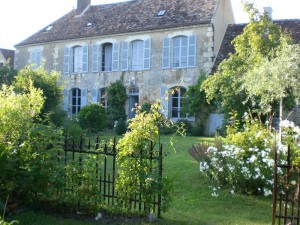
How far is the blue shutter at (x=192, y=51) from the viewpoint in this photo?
753 inches

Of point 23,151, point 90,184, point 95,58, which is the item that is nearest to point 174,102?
point 95,58

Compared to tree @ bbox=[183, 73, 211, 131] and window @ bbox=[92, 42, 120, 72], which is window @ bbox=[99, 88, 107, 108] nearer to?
window @ bbox=[92, 42, 120, 72]

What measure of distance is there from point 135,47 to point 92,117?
5.97 meters

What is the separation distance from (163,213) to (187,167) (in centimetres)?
328

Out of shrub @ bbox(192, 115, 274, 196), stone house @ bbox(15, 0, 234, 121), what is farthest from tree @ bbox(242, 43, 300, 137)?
stone house @ bbox(15, 0, 234, 121)

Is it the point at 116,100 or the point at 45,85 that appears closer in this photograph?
the point at 45,85

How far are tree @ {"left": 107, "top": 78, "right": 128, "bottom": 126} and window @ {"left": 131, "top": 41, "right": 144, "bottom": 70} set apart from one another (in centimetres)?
120

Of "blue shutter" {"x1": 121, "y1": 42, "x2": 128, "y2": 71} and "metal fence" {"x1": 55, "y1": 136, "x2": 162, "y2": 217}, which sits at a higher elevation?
"blue shutter" {"x1": 121, "y1": 42, "x2": 128, "y2": 71}

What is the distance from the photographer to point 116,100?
2086 cm

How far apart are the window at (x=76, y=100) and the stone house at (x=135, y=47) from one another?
0.06 meters

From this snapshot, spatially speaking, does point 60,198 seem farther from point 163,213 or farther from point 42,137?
point 163,213

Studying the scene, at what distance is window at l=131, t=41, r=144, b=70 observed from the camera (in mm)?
20906

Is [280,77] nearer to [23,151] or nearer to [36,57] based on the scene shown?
[23,151]

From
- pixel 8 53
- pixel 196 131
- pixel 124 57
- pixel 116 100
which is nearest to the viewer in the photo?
pixel 196 131
